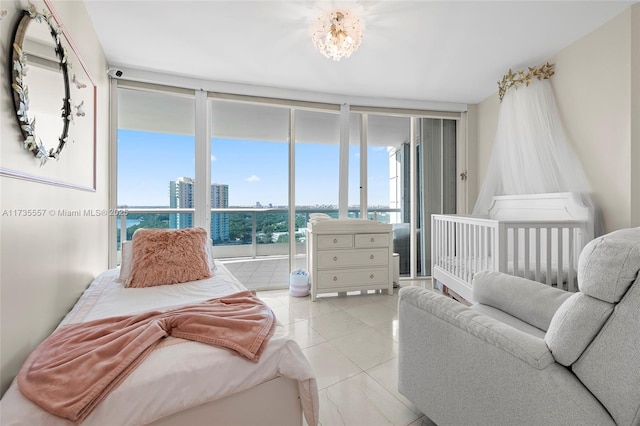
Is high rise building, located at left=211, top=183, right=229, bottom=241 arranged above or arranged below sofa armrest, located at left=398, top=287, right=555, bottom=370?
above

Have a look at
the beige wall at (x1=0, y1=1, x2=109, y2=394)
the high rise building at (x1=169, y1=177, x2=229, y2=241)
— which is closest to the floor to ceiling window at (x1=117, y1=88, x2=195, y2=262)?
the high rise building at (x1=169, y1=177, x2=229, y2=241)

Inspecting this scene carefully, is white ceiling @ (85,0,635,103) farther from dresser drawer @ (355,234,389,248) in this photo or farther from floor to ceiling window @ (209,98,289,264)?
dresser drawer @ (355,234,389,248)

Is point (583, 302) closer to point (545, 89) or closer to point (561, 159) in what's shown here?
point (561, 159)

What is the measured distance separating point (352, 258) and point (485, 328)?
2.14 m

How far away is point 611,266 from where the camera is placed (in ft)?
2.40

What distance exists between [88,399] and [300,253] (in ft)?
9.29

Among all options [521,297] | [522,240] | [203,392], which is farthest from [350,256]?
[203,392]

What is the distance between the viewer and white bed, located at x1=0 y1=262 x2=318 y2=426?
86cm

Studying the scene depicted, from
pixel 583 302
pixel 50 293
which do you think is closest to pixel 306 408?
pixel 583 302

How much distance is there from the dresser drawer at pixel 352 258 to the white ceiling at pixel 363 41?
188cm

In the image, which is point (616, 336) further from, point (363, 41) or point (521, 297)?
point (363, 41)

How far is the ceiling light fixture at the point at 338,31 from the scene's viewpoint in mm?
1935

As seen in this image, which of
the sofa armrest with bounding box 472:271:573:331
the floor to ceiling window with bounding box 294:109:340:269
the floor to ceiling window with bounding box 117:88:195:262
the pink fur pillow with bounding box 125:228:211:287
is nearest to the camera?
the sofa armrest with bounding box 472:271:573:331

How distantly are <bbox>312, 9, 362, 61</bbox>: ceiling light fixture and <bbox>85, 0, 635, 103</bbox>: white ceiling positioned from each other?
7 cm
